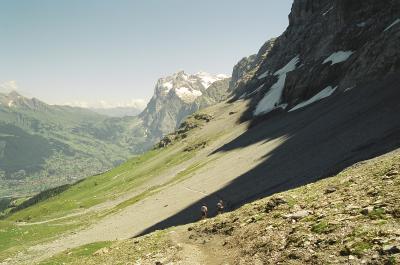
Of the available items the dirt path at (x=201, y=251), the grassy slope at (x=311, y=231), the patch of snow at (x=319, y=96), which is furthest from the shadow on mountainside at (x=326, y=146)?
the patch of snow at (x=319, y=96)

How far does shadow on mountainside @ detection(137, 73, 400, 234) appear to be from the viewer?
170ft

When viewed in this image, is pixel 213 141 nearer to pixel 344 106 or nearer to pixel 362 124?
pixel 344 106

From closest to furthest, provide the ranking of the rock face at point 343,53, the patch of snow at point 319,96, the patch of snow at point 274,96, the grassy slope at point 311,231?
the grassy slope at point 311,231, the rock face at point 343,53, the patch of snow at point 319,96, the patch of snow at point 274,96

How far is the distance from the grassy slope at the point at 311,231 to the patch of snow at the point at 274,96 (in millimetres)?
125661

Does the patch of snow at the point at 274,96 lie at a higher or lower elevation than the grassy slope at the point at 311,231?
higher

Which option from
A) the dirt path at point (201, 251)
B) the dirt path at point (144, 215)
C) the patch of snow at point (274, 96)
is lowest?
the dirt path at point (144, 215)

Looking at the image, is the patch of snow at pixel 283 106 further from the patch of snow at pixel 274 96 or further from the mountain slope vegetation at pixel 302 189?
the patch of snow at pixel 274 96

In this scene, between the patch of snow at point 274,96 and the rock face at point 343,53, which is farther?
the patch of snow at point 274,96

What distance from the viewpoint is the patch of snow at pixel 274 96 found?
159512 mm

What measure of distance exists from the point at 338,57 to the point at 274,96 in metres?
38.8

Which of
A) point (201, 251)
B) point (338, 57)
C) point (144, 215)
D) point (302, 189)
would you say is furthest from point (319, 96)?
point (201, 251)

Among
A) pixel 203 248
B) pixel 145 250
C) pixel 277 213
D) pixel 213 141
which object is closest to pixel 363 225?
pixel 277 213

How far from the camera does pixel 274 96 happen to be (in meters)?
166

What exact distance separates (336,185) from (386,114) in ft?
129
